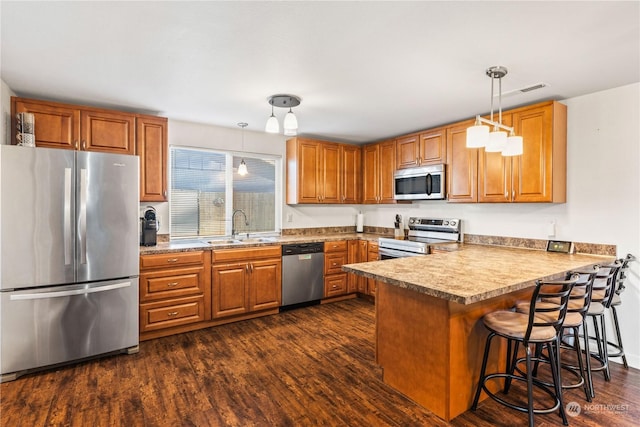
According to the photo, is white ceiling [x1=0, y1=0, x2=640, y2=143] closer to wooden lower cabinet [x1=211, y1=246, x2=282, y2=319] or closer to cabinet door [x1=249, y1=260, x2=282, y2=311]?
wooden lower cabinet [x1=211, y1=246, x2=282, y2=319]

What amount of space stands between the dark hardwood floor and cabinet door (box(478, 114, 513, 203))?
170 cm

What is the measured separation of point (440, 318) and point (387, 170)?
3.03 metres

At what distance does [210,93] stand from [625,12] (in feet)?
9.45

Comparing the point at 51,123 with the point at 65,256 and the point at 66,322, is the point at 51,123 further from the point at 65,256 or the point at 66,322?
the point at 66,322

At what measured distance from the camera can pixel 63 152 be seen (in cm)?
→ 267

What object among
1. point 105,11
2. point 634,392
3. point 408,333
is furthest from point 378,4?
point 634,392

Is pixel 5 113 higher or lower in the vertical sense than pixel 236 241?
higher

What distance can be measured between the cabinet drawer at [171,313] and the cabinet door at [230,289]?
0.17 meters


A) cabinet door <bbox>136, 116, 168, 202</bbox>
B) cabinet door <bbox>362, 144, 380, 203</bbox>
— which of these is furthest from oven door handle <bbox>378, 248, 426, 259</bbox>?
cabinet door <bbox>136, 116, 168, 202</bbox>

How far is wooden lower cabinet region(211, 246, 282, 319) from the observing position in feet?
12.0

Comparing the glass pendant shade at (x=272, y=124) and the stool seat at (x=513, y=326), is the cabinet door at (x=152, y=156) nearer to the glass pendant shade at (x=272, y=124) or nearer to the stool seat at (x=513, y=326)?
the glass pendant shade at (x=272, y=124)

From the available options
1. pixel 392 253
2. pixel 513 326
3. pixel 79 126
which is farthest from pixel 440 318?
pixel 79 126

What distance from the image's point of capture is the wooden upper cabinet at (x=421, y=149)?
400cm

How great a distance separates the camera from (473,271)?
90.1 inches
